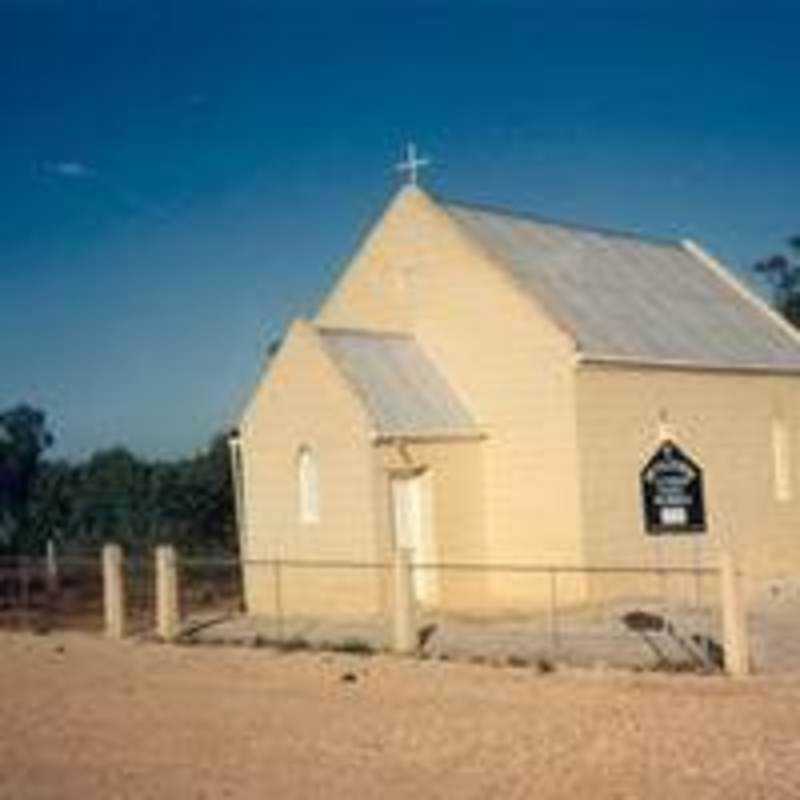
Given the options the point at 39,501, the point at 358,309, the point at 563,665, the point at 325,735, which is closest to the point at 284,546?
the point at 358,309

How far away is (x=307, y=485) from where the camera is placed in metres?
31.0

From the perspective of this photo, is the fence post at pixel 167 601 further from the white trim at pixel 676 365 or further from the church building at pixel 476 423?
the white trim at pixel 676 365

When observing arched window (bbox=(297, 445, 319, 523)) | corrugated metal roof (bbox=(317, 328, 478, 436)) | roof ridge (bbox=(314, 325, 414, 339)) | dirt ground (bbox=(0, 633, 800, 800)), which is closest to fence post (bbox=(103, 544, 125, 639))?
dirt ground (bbox=(0, 633, 800, 800))

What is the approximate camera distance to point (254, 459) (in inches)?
1260

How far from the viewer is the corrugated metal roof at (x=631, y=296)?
106 ft

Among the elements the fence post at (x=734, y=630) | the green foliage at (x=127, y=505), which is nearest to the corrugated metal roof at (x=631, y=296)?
the fence post at (x=734, y=630)

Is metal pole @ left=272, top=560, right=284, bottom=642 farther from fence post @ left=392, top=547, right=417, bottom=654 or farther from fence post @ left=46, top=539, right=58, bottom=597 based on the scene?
fence post @ left=392, top=547, right=417, bottom=654

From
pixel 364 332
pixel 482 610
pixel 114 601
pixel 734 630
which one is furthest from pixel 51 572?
pixel 734 630

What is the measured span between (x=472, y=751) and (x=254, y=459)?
54.6 feet

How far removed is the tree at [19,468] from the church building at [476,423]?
Answer: 830 inches

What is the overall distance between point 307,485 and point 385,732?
46.0ft

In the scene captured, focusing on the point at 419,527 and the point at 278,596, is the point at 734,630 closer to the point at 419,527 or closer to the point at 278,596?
the point at 419,527

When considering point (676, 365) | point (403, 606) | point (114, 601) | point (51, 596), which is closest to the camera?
point (403, 606)

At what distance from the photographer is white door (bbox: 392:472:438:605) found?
3030 centimetres
